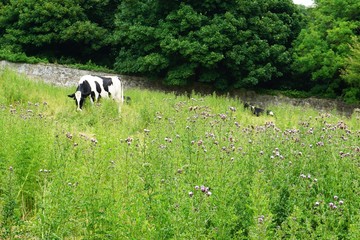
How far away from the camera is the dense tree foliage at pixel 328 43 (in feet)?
70.1

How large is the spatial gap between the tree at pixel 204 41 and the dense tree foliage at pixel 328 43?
4.09ft

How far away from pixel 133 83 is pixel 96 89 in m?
11.4

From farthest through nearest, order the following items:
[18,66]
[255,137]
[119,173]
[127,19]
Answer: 1. [127,19]
2. [18,66]
3. [255,137]
4. [119,173]

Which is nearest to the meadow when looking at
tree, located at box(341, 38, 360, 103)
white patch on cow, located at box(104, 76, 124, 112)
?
white patch on cow, located at box(104, 76, 124, 112)

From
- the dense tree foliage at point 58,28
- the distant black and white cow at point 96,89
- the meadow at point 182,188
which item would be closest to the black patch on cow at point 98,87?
the distant black and white cow at point 96,89

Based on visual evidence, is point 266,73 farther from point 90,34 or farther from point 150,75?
point 90,34

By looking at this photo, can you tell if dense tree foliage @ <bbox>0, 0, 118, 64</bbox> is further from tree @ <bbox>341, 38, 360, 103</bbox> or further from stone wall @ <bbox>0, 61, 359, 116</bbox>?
tree @ <bbox>341, 38, 360, 103</bbox>

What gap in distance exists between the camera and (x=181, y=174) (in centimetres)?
359

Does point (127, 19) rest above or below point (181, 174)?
above

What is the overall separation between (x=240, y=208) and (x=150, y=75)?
20.6 meters

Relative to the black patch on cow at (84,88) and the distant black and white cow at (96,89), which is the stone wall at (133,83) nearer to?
the distant black and white cow at (96,89)

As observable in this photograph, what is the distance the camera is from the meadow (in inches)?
112

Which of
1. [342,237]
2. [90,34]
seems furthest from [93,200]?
[90,34]

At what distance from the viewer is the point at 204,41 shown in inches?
840
